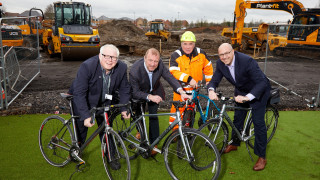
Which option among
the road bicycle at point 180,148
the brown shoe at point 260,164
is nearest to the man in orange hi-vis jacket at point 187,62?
the road bicycle at point 180,148

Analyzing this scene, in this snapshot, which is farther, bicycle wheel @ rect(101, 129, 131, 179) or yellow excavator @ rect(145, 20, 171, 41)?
yellow excavator @ rect(145, 20, 171, 41)

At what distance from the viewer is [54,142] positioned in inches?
147

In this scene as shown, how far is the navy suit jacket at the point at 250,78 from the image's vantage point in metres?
3.48

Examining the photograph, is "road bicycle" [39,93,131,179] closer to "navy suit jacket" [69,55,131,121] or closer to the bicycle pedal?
"navy suit jacket" [69,55,131,121]

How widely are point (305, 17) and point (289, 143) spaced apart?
13400 millimetres

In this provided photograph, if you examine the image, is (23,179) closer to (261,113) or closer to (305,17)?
(261,113)

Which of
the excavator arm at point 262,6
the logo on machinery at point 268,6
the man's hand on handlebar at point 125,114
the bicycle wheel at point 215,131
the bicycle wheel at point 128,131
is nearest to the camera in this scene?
the man's hand on handlebar at point 125,114

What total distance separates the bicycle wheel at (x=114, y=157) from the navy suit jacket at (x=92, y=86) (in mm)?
386

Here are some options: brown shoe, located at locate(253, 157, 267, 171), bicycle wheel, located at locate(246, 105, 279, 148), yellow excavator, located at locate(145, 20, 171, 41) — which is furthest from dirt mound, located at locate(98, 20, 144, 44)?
brown shoe, located at locate(253, 157, 267, 171)

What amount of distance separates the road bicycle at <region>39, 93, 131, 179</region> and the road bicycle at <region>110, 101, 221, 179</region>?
1.46 ft

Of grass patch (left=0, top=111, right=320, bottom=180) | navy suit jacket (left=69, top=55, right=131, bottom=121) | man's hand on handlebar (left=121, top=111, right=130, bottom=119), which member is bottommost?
grass patch (left=0, top=111, right=320, bottom=180)

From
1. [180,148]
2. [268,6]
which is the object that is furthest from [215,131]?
[268,6]

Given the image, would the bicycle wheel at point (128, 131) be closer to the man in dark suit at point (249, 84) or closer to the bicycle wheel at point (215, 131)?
the bicycle wheel at point (215, 131)

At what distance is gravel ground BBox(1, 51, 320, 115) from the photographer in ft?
21.2
